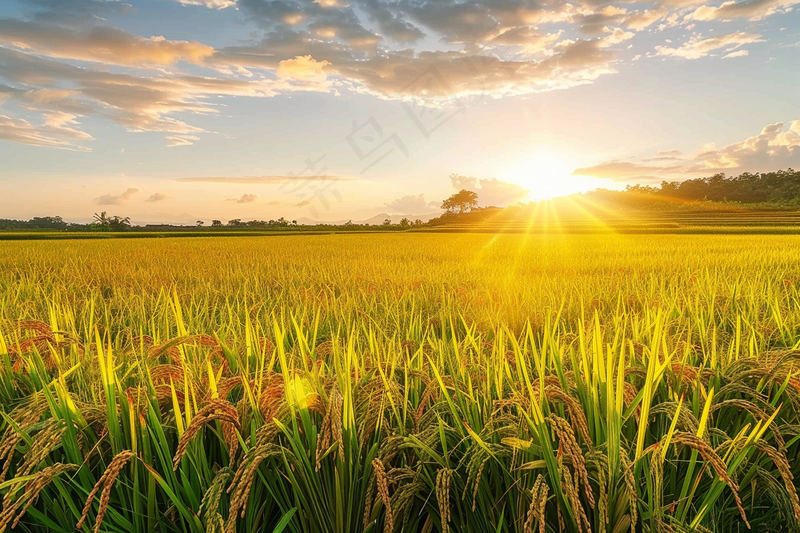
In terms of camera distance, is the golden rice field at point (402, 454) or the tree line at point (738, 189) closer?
the golden rice field at point (402, 454)

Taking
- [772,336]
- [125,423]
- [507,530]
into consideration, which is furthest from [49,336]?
[772,336]

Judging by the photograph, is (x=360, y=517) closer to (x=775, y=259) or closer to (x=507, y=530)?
(x=507, y=530)

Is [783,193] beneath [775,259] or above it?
above

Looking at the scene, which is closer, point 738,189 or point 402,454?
point 402,454

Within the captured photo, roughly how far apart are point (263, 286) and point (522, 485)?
4575 mm

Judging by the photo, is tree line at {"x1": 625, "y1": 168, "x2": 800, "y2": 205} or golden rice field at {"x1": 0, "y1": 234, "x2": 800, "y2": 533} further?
tree line at {"x1": 625, "y1": 168, "x2": 800, "y2": 205}

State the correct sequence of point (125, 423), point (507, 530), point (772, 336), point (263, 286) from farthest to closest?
point (263, 286) → point (772, 336) → point (125, 423) → point (507, 530)

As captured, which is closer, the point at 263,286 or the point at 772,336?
the point at 772,336

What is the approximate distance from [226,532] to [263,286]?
4491mm

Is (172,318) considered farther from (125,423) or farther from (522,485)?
Result: (522,485)

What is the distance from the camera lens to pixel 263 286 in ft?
17.1

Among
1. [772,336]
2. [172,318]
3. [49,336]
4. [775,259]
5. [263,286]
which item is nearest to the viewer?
[49,336]

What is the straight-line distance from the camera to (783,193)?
3147 inches

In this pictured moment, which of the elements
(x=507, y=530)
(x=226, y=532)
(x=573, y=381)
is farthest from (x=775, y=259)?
(x=226, y=532)
